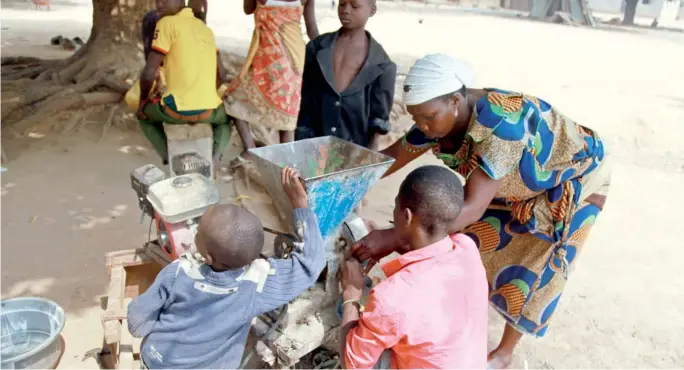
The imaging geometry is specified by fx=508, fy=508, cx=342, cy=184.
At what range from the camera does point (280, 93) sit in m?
3.63

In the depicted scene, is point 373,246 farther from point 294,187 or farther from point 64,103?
point 64,103

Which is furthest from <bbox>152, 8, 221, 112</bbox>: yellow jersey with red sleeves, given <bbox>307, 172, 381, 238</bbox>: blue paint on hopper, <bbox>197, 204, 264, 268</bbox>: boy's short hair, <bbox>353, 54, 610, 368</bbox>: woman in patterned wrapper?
<bbox>197, 204, 264, 268</bbox>: boy's short hair

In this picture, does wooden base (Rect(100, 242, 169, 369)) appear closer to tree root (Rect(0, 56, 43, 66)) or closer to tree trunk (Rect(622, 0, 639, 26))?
tree root (Rect(0, 56, 43, 66))

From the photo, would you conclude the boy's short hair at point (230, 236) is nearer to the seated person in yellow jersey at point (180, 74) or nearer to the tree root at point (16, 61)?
the seated person in yellow jersey at point (180, 74)

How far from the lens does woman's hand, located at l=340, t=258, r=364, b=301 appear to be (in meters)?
1.77

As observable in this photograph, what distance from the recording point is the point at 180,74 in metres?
3.54

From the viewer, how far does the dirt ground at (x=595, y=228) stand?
2984 millimetres

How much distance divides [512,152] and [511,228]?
23.9 inches

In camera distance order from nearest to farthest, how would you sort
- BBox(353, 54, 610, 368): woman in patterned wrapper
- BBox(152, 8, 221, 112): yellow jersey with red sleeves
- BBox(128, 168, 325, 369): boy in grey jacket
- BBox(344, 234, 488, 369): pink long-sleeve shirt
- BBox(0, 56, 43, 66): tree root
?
1. BBox(344, 234, 488, 369): pink long-sleeve shirt
2. BBox(128, 168, 325, 369): boy in grey jacket
3. BBox(353, 54, 610, 368): woman in patterned wrapper
4. BBox(152, 8, 221, 112): yellow jersey with red sleeves
5. BBox(0, 56, 43, 66): tree root

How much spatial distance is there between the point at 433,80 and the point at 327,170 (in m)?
0.74

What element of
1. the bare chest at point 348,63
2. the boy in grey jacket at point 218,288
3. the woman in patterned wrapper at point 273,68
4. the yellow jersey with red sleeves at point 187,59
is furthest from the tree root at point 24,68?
the boy in grey jacket at point 218,288

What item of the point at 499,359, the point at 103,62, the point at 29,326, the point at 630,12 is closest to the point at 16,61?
the point at 103,62

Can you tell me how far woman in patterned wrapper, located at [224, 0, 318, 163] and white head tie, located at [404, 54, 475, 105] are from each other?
167cm

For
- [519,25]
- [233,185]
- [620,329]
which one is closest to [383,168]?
[620,329]
